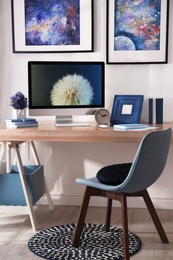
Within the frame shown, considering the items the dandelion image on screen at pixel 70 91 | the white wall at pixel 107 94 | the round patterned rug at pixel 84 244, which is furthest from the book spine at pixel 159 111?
the round patterned rug at pixel 84 244

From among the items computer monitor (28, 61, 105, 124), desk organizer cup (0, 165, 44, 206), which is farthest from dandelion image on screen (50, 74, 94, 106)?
desk organizer cup (0, 165, 44, 206)

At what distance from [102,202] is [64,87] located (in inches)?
41.1

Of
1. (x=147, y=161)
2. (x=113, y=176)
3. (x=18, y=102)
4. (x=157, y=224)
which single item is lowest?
(x=157, y=224)

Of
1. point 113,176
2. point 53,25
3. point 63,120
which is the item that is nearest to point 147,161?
point 113,176

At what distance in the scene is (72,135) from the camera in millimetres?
2945

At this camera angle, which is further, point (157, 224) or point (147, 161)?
point (157, 224)

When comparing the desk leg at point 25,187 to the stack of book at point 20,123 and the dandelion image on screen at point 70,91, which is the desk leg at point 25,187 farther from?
the dandelion image on screen at point 70,91

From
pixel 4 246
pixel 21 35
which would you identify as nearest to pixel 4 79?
pixel 21 35

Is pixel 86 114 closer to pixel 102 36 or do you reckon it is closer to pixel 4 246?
pixel 102 36

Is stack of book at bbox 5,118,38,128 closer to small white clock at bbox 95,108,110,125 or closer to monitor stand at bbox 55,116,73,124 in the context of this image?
monitor stand at bbox 55,116,73,124

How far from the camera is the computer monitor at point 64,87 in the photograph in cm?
326

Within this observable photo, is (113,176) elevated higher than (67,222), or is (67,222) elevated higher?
(113,176)

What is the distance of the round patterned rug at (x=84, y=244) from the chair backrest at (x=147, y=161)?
441 mm

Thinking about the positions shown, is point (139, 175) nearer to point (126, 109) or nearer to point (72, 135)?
point (72, 135)
